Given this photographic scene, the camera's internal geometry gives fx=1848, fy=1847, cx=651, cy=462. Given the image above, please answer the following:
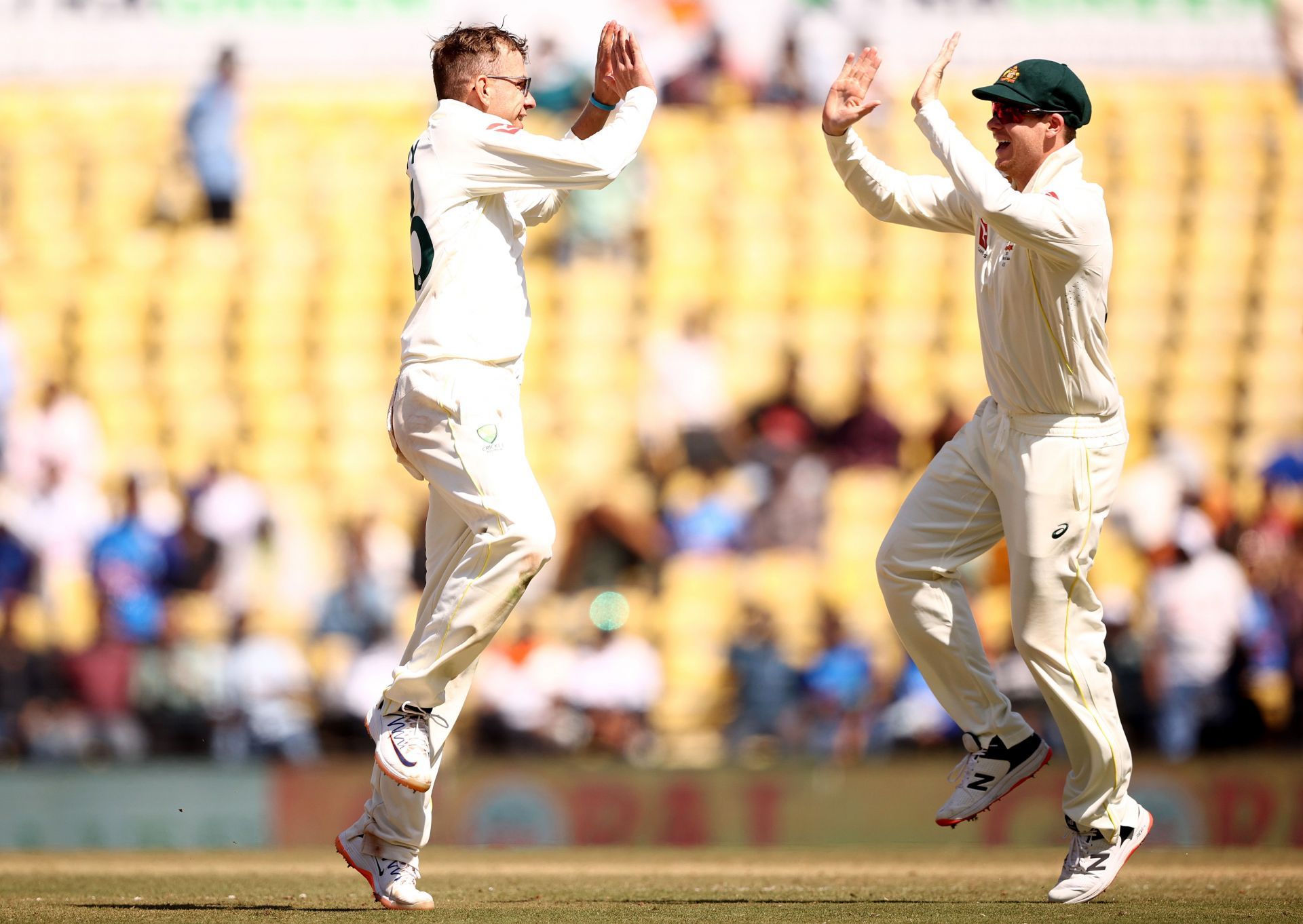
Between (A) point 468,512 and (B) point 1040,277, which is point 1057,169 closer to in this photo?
(B) point 1040,277

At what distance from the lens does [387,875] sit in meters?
5.41

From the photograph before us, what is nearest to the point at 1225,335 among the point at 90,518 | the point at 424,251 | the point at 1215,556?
the point at 1215,556

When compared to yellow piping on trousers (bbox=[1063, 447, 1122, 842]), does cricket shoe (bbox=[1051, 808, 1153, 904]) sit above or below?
below

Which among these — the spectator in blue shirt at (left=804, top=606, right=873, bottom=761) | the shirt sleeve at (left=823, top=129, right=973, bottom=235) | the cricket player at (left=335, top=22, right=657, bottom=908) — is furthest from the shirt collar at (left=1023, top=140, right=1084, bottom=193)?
the spectator in blue shirt at (left=804, top=606, right=873, bottom=761)

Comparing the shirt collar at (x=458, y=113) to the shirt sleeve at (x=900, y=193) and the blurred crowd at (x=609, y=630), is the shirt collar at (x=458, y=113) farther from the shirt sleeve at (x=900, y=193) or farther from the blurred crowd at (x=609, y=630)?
the blurred crowd at (x=609, y=630)

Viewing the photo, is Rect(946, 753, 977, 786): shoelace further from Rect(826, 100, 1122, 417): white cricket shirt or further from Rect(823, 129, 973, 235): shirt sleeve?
Rect(823, 129, 973, 235): shirt sleeve

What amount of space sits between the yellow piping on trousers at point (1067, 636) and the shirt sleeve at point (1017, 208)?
628mm

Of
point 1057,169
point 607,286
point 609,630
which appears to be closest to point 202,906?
point 1057,169

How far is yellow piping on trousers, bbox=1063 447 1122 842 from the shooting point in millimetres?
5449

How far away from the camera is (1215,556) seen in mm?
10352

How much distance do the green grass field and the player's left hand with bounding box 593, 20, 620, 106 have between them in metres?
2.48

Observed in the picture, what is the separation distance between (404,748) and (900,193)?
92.0 inches

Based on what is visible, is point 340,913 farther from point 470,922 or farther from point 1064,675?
point 1064,675

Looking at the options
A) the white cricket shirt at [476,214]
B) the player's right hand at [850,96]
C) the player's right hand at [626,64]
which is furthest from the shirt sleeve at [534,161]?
the player's right hand at [850,96]
